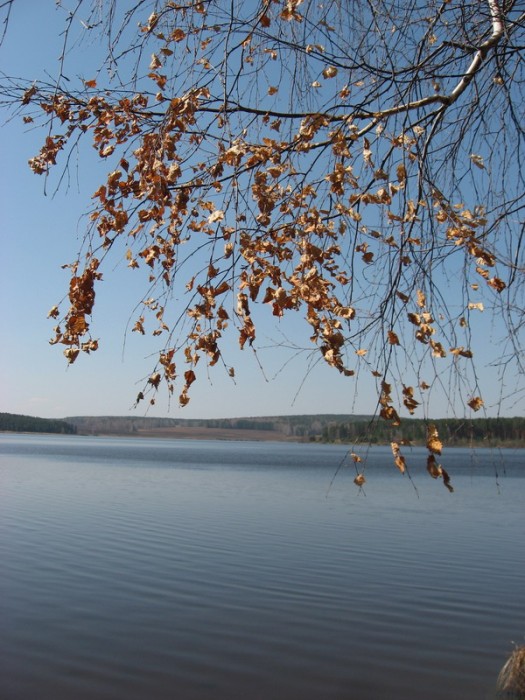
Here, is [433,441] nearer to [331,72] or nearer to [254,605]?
[331,72]

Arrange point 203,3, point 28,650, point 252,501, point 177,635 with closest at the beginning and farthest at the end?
1. point 203,3
2. point 28,650
3. point 177,635
4. point 252,501

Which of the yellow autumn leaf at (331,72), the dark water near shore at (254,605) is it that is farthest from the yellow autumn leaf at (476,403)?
the yellow autumn leaf at (331,72)

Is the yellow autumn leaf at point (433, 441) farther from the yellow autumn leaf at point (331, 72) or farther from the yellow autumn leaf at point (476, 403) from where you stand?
the yellow autumn leaf at point (331, 72)

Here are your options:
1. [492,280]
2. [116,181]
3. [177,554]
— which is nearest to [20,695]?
[116,181]

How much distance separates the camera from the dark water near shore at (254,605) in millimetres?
6859

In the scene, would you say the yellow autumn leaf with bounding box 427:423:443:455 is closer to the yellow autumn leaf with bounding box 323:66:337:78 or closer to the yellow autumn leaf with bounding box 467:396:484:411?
the yellow autumn leaf with bounding box 467:396:484:411

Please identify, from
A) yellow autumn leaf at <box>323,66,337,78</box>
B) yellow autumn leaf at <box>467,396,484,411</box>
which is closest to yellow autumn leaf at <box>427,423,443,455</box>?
yellow autumn leaf at <box>467,396,484,411</box>

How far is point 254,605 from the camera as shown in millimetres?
9578

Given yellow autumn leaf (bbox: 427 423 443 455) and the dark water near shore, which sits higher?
yellow autumn leaf (bbox: 427 423 443 455)

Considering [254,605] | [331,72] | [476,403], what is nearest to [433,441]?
[476,403]

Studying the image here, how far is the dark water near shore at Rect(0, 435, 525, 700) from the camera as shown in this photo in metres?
6.86

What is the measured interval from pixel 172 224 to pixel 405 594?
26.3 ft

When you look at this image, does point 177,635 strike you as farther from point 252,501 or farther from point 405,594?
point 252,501

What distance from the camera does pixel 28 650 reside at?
7457 millimetres
